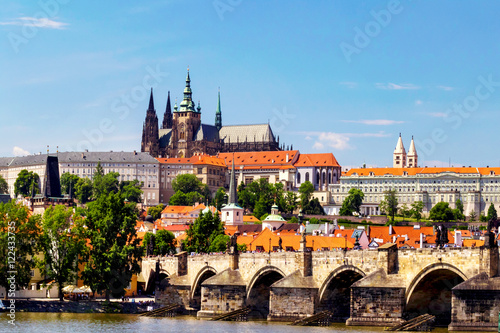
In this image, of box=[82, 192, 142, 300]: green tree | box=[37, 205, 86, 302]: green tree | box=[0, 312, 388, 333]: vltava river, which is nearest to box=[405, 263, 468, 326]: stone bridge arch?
box=[0, 312, 388, 333]: vltava river

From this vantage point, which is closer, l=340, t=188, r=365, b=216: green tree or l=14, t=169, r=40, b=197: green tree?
l=340, t=188, r=365, b=216: green tree

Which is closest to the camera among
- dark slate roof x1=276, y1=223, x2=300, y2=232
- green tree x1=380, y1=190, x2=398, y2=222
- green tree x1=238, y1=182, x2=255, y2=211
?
dark slate roof x1=276, y1=223, x2=300, y2=232

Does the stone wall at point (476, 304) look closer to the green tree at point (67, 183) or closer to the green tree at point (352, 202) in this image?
the green tree at point (352, 202)

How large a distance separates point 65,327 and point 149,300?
13.4 m

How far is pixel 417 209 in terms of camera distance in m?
187

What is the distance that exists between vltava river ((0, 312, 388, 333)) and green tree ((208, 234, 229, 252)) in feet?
65.3

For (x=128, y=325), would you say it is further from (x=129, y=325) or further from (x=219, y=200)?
(x=219, y=200)

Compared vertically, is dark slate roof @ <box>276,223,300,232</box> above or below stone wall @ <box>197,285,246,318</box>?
above

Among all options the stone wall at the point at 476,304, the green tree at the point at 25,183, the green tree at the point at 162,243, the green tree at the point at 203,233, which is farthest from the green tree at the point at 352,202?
the stone wall at the point at 476,304

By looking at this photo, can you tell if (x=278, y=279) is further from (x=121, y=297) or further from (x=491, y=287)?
(x=491, y=287)

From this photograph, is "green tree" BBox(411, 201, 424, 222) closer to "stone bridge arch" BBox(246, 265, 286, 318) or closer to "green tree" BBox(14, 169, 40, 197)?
"green tree" BBox(14, 169, 40, 197)

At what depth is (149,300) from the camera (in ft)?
211

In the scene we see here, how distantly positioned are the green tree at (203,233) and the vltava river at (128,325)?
24006 millimetres

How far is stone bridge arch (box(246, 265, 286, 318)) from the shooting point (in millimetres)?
56812
